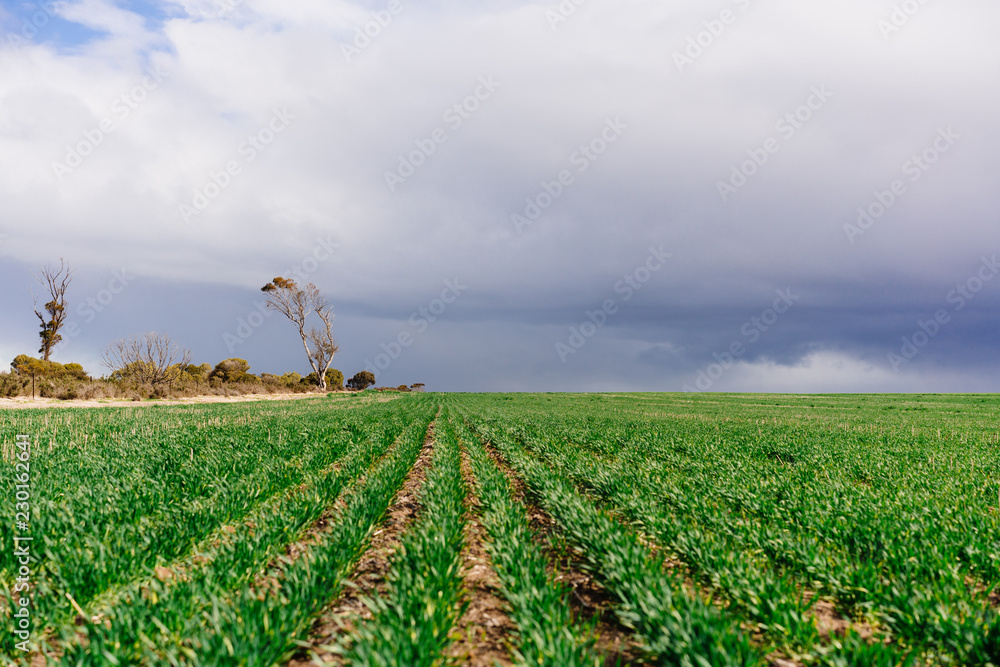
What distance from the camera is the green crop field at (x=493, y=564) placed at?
361 centimetres

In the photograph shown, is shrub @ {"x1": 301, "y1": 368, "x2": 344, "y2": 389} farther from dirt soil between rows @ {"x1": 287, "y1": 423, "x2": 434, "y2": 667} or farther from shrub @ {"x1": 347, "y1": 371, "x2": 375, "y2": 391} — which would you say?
dirt soil between rows @ {"x1": 287, "y1": 423, "x2": 434, "y2": 667}

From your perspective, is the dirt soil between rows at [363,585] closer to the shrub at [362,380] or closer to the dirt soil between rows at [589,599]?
the dirt soil between rows at [589,599]

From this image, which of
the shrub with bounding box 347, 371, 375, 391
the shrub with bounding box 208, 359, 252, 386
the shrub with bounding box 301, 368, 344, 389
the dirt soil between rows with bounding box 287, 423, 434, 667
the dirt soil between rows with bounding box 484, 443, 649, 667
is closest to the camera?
the dirt soil between rows with bounding box 287, 423, 434, 667

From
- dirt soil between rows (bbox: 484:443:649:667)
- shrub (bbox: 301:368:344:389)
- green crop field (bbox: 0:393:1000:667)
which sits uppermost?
shrub (bbox: 301:368:344:389)

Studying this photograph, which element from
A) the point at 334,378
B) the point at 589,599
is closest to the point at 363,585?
the point at 589,599

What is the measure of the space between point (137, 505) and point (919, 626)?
29.6 feet

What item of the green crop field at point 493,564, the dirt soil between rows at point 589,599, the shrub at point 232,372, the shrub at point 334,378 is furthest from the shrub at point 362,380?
the dirt soil between rows at point 589,599

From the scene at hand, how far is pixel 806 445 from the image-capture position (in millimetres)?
14117

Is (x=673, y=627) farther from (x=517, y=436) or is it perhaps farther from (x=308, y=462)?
(x=517, y=436)

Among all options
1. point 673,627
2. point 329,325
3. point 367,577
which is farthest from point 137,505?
point 329,325

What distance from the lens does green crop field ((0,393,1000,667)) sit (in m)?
3.61

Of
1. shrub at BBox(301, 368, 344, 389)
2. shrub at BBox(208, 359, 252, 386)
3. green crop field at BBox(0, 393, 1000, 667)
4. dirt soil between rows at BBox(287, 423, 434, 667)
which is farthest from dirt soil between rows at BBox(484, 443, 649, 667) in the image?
shrub at BBox(301, 368, 344, 389)

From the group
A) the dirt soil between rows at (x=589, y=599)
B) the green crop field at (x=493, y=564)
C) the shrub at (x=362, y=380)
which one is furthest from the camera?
the shrub at (x=362, y=380)

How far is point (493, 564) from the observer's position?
5.16m
